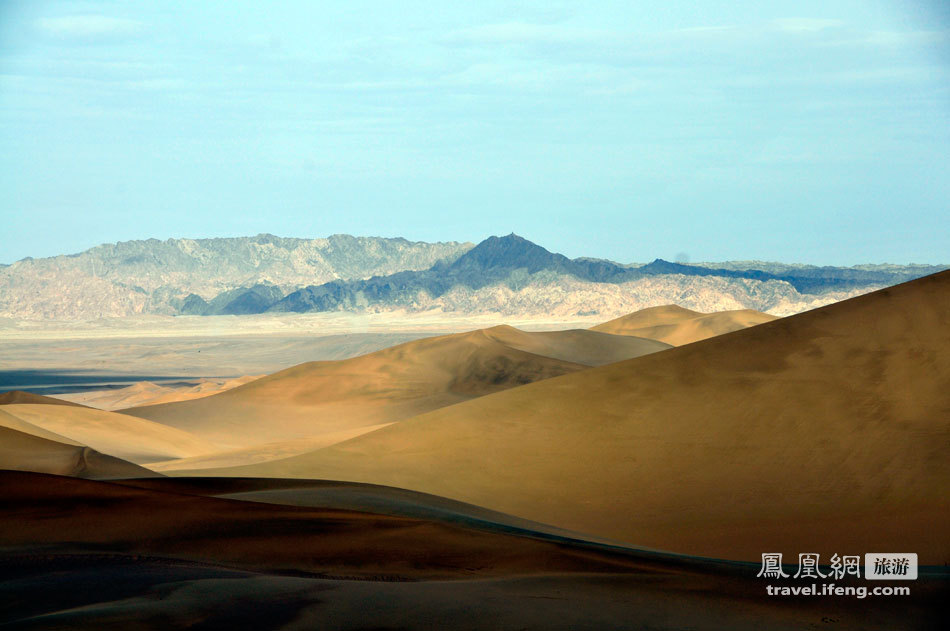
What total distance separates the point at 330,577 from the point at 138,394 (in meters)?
70.5

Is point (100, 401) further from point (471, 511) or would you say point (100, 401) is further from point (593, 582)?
point (593, 582)

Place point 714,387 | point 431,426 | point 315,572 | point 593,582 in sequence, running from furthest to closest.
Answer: point 431,426 < point 714,387 < point 315,572 < point 593,582

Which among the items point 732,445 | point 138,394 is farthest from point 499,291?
point 732,445

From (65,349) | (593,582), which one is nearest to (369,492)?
(593,582)

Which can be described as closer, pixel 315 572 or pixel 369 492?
pixel 315 572

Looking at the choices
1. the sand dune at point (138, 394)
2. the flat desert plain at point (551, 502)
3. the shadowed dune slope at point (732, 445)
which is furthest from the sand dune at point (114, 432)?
the sand dune at point (138, 394)

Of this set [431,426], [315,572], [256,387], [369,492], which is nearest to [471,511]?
[369,492]

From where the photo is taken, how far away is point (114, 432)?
34.5 metres

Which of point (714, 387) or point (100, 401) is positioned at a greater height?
point (714, 387)

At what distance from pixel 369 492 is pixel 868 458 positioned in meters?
7.65

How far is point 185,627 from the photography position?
19.1 ft

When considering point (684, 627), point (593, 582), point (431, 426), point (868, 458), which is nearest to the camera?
point (684, 627)

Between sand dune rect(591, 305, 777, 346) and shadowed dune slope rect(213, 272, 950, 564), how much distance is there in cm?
4542

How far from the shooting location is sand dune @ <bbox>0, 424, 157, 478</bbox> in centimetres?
1683
